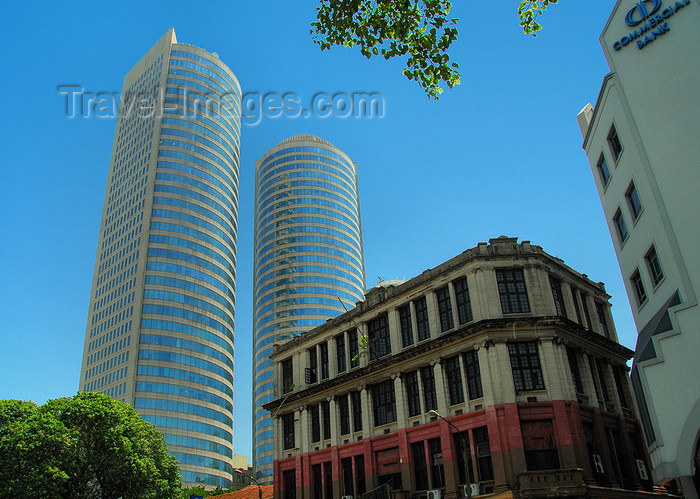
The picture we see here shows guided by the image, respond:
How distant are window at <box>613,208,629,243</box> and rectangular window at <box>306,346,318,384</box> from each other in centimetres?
2857

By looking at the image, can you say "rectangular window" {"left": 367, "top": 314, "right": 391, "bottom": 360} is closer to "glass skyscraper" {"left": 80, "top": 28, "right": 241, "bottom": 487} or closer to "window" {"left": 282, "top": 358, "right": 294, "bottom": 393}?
"window" {"left": 282, "top": 358, "right": 294, "bottom": 393}

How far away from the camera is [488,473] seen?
35.6 metres

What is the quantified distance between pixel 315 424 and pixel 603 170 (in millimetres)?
31565

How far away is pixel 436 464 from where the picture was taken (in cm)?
3881

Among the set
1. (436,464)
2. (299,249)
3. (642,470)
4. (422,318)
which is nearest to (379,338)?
(422,318)

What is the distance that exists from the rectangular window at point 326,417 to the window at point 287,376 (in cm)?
537

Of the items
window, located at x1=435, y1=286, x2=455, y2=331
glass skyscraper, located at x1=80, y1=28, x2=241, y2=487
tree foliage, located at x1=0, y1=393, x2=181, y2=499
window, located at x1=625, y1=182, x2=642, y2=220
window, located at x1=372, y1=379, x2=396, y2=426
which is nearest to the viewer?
window, located at x1=625, y1=182, x2=642, y2=220

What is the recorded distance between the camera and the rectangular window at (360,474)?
4362 cm

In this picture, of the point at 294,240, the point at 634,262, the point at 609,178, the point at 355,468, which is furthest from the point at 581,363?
the point at 294,240

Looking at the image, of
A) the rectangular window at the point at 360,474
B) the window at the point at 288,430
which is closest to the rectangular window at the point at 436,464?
the rectangular window at the point at 360,474

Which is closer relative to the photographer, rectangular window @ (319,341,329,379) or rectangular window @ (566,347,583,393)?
rectangular window @ (566,347,583,393)

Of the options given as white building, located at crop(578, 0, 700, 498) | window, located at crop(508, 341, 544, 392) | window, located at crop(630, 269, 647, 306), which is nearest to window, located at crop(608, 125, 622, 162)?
white building, located at crop(578, 0, 700, 498)

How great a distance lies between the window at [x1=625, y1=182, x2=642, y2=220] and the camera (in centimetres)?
3229

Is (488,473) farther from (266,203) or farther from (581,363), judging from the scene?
(266,203)
